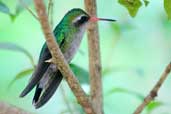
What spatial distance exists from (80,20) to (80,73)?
19cm

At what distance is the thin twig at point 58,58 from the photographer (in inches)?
22.5

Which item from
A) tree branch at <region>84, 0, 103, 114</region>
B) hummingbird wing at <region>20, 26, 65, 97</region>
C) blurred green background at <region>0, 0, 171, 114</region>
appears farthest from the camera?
blurred green background at <region>0, 0, 171, 114</region>

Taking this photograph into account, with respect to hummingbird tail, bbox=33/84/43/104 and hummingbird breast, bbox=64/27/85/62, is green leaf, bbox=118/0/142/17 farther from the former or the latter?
hummingbird tail, bbox=33/84/43/104

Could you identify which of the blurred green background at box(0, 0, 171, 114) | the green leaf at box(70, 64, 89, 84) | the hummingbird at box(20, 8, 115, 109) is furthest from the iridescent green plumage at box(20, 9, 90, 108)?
the blurred green background at box(0, 0, 171, 114)

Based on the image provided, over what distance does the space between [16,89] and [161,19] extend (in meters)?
0.53

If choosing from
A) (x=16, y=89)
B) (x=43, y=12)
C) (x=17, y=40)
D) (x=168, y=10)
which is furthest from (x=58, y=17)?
(x=43, y=12)


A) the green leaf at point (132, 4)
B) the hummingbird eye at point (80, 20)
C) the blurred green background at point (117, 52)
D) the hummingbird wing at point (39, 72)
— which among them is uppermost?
the green leaf at point (132, 4)

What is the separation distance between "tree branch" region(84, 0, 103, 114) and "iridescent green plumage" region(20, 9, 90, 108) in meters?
0.05

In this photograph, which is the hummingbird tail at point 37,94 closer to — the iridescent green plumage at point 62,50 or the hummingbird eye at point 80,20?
the iridescent green plumage at point 62,50

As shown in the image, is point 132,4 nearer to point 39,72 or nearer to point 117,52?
point 39,72

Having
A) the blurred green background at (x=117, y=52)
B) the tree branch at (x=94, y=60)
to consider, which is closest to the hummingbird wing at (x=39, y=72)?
the tree branch at (x=94, y=60)

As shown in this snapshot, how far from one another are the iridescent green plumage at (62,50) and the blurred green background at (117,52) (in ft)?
1.99

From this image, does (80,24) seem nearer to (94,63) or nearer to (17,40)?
(94,63)

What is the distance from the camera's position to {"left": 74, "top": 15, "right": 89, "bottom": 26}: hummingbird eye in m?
0.81
